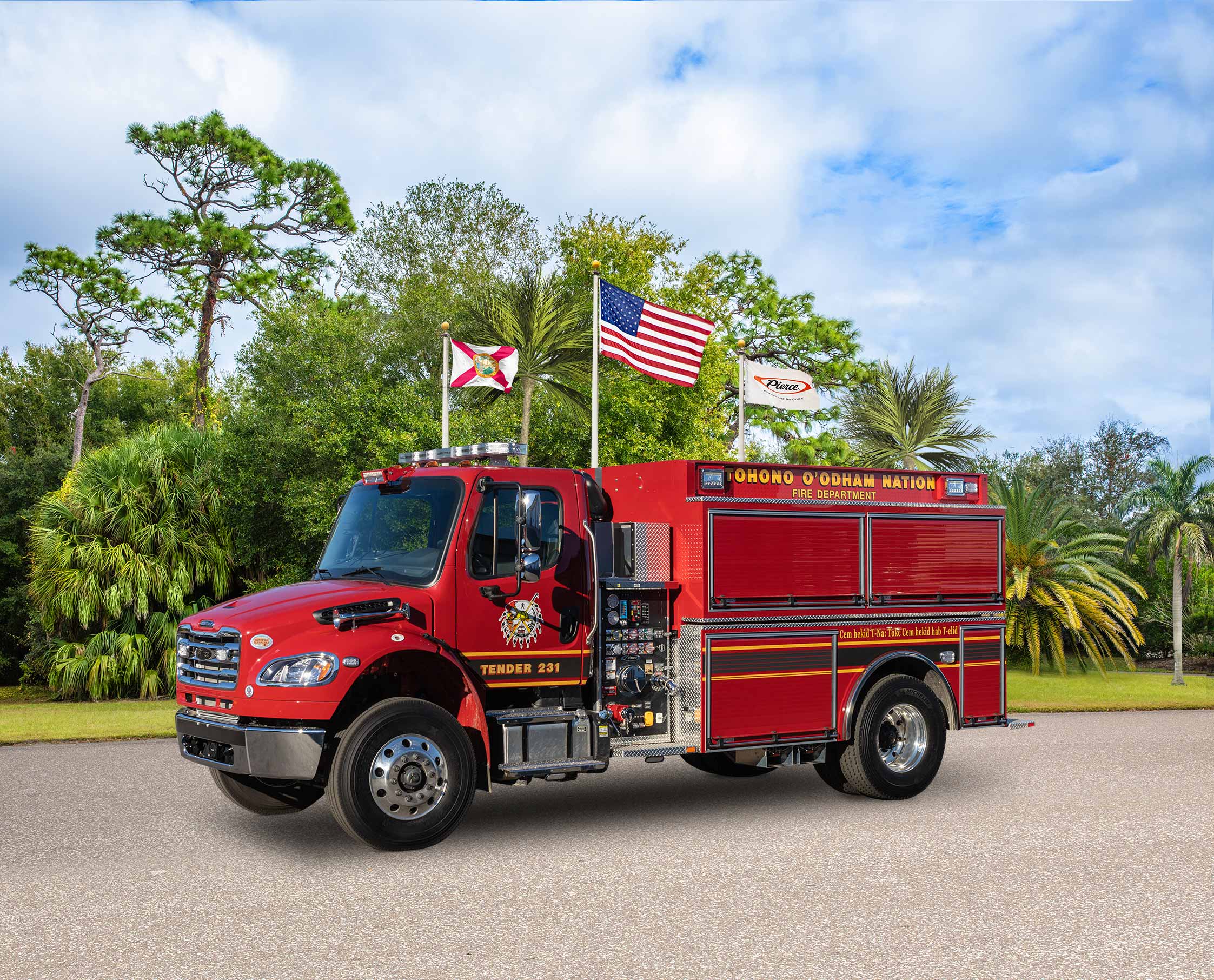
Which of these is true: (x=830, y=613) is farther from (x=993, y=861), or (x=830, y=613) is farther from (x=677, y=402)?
(x=677, y=402)

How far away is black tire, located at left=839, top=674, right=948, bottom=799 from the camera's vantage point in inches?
406

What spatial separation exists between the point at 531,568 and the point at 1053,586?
63.1ft

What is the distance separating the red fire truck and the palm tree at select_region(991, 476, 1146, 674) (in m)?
14.8

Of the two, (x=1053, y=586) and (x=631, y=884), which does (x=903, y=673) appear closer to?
(x=631, y=884)

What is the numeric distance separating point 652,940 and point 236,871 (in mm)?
2975

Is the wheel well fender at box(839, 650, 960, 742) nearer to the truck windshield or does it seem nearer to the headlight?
the truck windshield

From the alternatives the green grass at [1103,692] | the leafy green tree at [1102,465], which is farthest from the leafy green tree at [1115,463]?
the green grass at [1103,692]

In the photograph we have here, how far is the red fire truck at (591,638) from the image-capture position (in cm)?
802

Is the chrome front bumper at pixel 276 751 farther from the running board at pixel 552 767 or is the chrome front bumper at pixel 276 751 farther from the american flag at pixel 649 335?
the american flag at pixel 649 335

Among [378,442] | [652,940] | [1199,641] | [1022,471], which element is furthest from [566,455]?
[1022,471]

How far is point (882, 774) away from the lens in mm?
10359

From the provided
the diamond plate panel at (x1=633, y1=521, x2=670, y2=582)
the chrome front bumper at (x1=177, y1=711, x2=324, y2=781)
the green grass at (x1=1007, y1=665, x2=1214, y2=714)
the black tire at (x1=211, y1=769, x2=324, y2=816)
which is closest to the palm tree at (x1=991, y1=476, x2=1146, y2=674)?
the green grass at (x1=1007, y1=665, x2=1214, y2=714)

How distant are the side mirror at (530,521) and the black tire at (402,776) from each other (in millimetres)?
1329

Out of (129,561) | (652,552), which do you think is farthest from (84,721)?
(652,552)
